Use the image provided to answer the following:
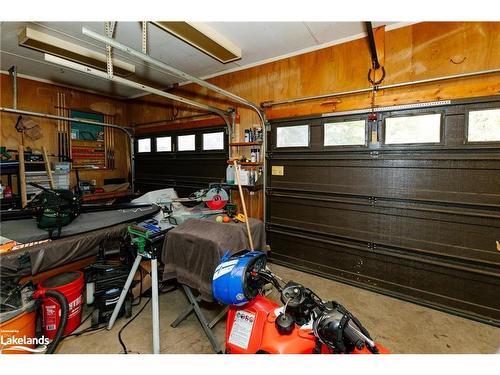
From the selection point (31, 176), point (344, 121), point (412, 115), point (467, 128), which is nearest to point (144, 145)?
point (31, 176)

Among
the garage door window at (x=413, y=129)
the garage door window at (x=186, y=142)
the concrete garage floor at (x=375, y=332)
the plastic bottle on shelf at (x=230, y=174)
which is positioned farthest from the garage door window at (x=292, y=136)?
the concrete garage floor at (x=375, y=332)

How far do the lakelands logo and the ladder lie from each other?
276 cm

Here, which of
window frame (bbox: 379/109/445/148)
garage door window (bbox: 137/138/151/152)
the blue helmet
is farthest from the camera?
garage door window (bbox: 137/138/151/152)

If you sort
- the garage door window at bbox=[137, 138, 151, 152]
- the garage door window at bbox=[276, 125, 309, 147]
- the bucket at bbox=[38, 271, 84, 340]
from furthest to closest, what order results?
1. the garage door window at bbox=[137, 138, 151, 152]
2. the garage door window at bbox=[276, 125, 309, 147]
3. the bucket at bbox=[38, 271, 84, 340]

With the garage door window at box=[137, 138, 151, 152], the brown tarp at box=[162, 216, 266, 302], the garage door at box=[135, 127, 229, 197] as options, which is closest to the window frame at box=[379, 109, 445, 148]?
the brown tarp at box=[162, 216, 266, 302]

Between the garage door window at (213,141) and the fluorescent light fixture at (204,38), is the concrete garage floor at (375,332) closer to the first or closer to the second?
the garage door window at (213,141)

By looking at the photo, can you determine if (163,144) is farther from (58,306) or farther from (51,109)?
(58,306)

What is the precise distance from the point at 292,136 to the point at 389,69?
4.21 ft

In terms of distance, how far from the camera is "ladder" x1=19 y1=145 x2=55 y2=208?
363 cm

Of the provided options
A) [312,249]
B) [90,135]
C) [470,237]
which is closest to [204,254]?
[312,249]

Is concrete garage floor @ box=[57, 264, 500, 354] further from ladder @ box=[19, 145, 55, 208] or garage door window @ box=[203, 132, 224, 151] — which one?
ladder @ box=[19, 145, 55, 208]
